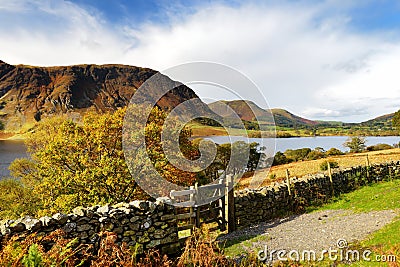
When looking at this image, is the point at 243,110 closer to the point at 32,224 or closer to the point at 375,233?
the point at 375,233

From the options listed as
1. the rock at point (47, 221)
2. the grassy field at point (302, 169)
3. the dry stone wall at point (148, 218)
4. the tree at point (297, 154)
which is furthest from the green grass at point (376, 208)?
the tree at point (297, 154)

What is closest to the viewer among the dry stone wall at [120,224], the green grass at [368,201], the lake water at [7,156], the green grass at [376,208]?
the dry stone wall at [120,224]

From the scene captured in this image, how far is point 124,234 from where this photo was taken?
8117mm

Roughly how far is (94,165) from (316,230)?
33.3 ft

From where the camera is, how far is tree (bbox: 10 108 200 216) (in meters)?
13.3

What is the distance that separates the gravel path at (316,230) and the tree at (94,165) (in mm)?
5435

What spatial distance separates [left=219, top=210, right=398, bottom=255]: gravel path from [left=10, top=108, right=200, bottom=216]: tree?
544 cm

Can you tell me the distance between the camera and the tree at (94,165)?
43.7 feet

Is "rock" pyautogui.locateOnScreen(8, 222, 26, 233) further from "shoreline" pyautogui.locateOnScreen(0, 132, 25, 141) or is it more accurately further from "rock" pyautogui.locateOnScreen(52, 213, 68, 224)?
"shoreline" pyautogui.locateOnScreen(0, 132, 25, 141)

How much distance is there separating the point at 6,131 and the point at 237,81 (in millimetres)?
119011

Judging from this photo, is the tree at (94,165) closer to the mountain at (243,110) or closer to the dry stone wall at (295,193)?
the mountain at (243,110)

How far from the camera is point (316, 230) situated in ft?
32.2

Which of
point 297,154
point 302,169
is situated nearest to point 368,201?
point 302,169

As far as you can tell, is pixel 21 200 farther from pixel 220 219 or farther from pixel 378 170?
pixel 378 170
